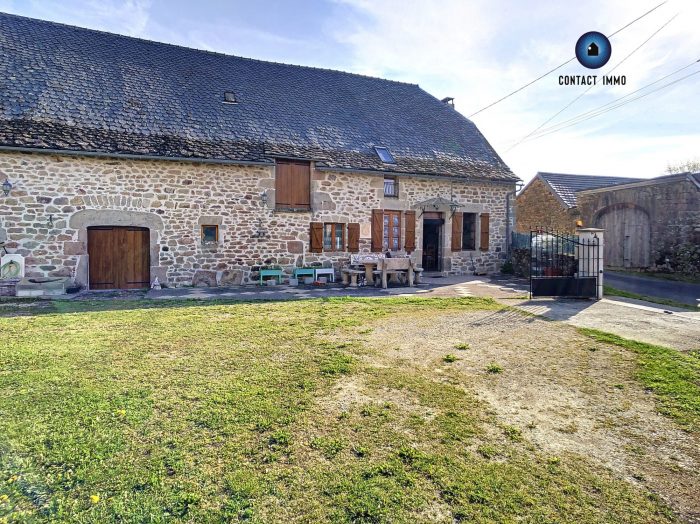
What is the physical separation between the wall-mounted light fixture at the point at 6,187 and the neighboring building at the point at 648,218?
18.6 metres

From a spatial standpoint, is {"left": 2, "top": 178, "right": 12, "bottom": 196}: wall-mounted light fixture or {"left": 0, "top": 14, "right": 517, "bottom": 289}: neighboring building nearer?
{"left": 2, "top": 178, "right": 12, "bottom": 196}: wall-mounted light fixture

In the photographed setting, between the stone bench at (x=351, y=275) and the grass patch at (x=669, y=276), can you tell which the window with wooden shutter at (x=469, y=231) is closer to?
the stone bench at (x=351, y=275)

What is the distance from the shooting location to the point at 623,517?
7.34ft

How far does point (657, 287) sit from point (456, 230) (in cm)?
610

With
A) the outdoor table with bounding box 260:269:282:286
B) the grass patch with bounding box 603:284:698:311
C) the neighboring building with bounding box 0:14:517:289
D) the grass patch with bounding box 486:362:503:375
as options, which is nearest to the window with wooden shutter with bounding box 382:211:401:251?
the neighboring building with bounding box 0:14:517:289

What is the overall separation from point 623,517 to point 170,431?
9.62 ft

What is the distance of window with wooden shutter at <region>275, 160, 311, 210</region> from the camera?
40.6ft

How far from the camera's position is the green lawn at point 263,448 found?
7.45 ft

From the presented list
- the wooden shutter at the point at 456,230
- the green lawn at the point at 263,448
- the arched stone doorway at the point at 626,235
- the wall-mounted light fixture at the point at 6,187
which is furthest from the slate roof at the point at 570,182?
the wall-mounted light fixture at the point at 6,187

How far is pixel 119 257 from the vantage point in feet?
36.2

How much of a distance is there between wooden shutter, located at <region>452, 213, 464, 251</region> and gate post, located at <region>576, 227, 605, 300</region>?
5749mm

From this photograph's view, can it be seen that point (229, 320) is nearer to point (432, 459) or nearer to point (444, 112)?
point (432, 459)

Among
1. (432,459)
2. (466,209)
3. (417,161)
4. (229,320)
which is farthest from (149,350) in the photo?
(466,209)

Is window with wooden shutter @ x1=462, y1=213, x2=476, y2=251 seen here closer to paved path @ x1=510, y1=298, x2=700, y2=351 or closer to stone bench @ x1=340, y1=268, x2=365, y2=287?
stone bench @ x1=340, y1=268, x2=365, y2=287
